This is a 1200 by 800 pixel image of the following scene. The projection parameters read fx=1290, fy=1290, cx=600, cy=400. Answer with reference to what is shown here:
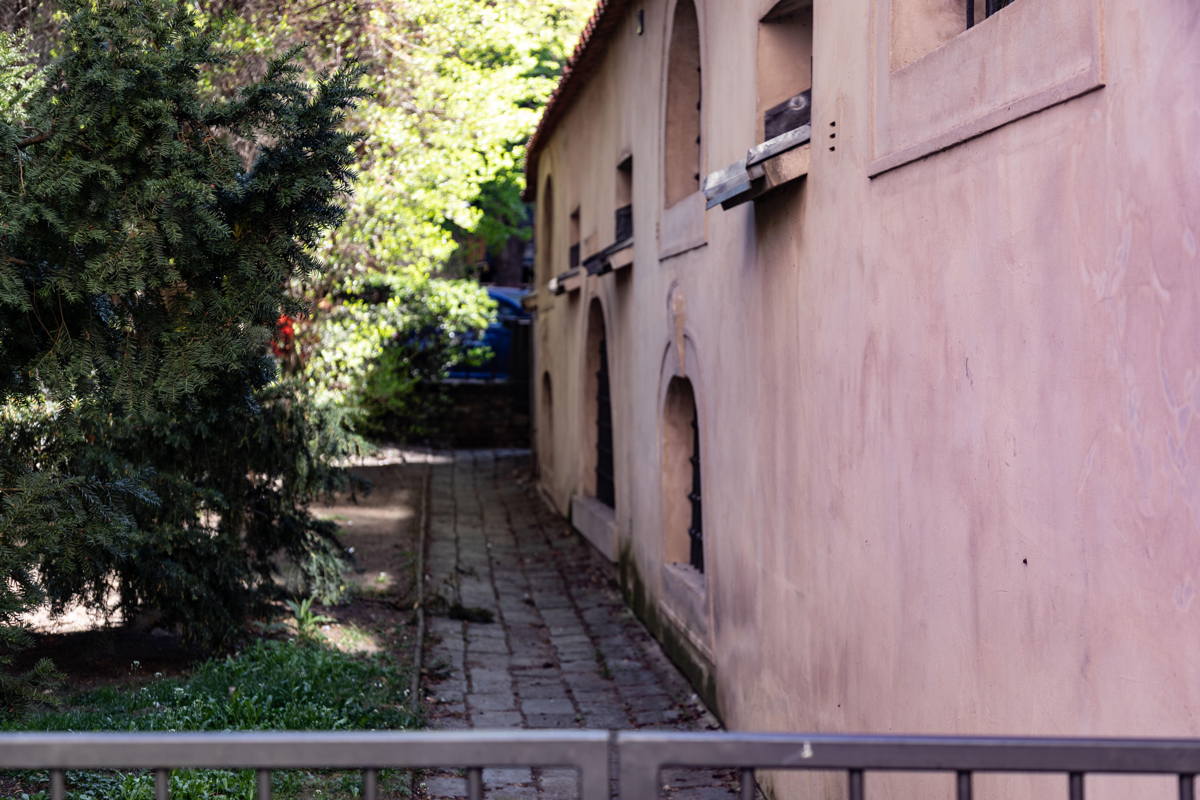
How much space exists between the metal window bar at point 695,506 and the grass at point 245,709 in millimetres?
2461

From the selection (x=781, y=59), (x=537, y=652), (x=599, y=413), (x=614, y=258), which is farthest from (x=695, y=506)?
(x=599, y=413)

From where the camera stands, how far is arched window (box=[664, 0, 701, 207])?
9852mm

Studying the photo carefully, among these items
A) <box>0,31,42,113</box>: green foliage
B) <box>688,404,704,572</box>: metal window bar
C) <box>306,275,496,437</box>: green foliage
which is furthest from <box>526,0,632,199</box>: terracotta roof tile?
<box>0,31,42,113</box>: green foliage

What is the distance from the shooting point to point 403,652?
966cm

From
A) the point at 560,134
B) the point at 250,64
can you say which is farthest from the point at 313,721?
the point at 560,134

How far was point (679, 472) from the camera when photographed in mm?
10062

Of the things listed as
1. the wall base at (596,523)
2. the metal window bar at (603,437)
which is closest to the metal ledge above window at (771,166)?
the wall base at (596,523)

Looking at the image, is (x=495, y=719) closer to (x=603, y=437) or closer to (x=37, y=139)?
(x=37, y=139)

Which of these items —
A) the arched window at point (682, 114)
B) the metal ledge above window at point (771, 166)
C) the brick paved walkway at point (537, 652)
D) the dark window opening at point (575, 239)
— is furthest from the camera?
the dark window opening at point (575, 239)

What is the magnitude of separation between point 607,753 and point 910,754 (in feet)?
1.68

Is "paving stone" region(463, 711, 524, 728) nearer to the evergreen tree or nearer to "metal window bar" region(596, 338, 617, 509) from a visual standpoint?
the evergreen tree

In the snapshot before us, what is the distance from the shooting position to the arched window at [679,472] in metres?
10.0

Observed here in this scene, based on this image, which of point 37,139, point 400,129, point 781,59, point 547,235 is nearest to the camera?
point 37,139

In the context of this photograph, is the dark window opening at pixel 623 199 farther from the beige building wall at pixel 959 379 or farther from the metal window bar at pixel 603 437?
the beige building wall at pixel 959 379
